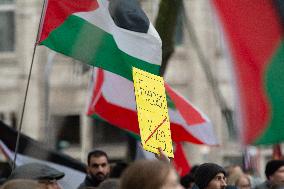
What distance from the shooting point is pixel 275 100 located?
9383 mm

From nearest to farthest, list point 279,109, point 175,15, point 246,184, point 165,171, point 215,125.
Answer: point 165,171, point 279,109, point 246,184, point 175,15, point 215,125

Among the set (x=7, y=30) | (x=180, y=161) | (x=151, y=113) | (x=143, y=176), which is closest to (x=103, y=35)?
(x=151, y=113)

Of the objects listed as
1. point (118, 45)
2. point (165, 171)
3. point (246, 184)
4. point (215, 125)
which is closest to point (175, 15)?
point (246, 184)

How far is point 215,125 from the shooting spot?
25.9m

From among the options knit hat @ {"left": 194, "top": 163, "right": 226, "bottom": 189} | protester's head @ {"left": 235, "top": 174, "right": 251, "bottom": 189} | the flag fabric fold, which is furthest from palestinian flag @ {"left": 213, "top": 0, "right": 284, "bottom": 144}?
the flag fabric fold

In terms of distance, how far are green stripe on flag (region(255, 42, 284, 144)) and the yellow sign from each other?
1381 mm

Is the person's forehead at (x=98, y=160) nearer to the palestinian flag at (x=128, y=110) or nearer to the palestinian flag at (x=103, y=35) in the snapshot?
the palestinian flag at (x=128, y=110)

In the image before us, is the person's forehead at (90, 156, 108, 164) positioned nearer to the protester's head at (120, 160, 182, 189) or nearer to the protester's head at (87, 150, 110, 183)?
the protester's head at (87, 150, 110, 183)

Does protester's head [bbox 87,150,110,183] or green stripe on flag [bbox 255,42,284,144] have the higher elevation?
green stripe on flag [bbox 255,42,284,144]

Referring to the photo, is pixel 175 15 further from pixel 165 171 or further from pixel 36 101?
pixel 36 101

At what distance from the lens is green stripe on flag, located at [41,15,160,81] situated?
9719mm

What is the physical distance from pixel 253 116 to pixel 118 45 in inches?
44.5

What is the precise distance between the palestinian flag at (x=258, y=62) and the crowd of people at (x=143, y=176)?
0.38m

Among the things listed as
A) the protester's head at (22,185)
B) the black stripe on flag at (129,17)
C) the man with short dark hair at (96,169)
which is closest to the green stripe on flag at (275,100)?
the black stripe on flag at (129,17)
